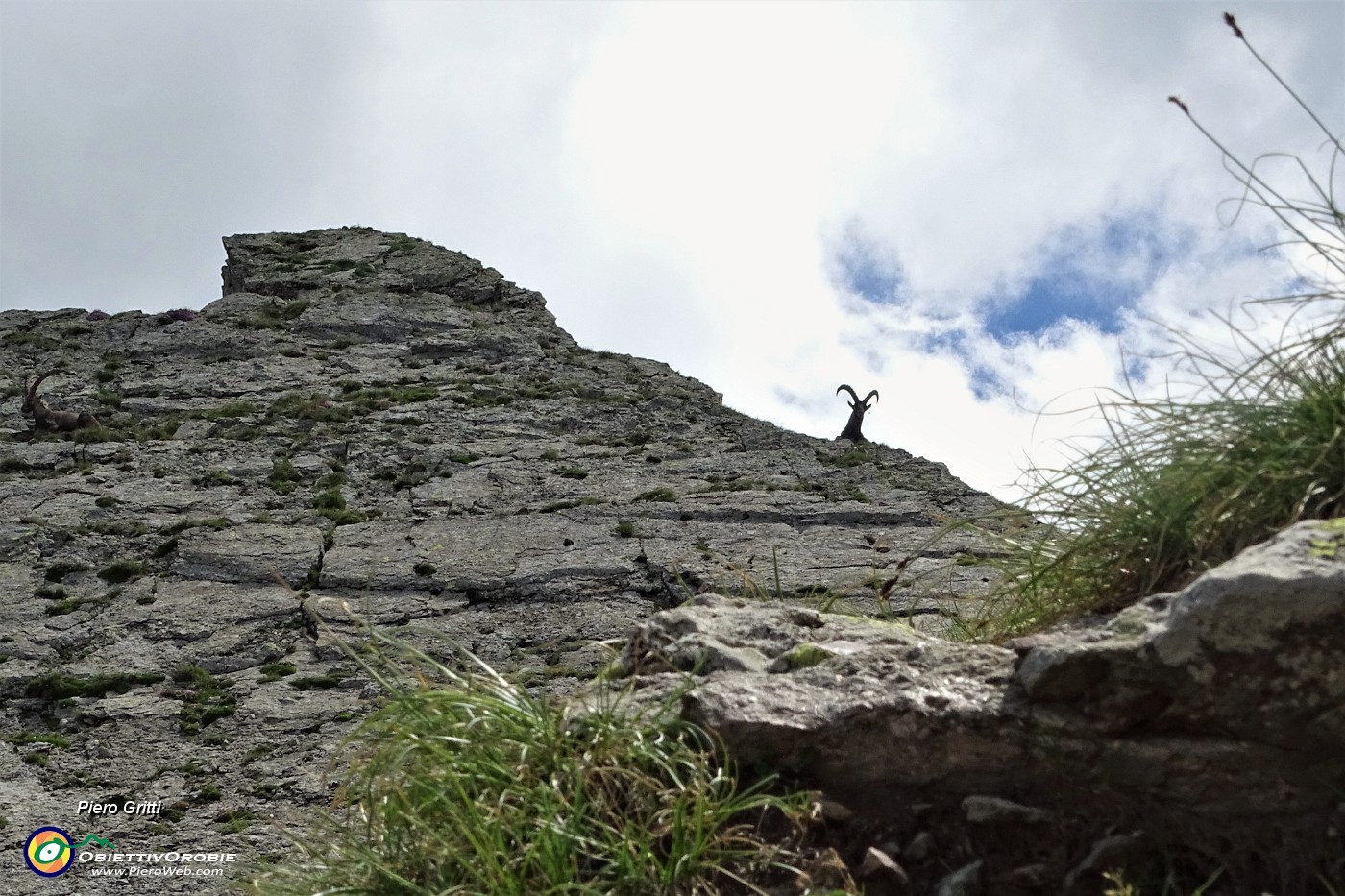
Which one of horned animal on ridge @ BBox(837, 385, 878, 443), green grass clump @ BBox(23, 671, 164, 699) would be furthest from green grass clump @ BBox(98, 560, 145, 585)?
horned animal on ridge @ BBox(837, 385, 878, 443)

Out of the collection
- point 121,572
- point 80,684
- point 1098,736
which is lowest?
point 80,684

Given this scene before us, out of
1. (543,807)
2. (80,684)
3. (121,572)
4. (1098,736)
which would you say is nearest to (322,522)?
(121,572)

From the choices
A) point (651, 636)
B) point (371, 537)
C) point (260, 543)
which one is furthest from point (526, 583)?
point (651, 636)

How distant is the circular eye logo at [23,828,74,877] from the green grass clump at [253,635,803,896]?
5.66 m

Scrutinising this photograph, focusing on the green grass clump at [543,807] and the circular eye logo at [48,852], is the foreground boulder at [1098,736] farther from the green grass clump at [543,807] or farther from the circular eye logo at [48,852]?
the circular eye logo at [48,852]

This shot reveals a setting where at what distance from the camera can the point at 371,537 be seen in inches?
469

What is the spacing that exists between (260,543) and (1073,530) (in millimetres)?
10310

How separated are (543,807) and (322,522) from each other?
34.9 feet

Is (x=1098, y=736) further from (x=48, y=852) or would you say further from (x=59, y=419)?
(x=59, y=419)

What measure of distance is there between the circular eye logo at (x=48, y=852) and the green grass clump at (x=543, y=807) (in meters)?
5.66

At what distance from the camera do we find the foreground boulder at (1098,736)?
2076 millimetres

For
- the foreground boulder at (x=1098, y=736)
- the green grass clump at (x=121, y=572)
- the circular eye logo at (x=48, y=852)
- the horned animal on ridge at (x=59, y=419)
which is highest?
the horned animal on ridge at (x=59, y=419)

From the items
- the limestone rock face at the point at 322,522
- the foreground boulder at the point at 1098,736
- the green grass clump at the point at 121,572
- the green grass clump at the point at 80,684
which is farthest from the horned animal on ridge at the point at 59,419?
the foreground boulder at the point at 1098,736

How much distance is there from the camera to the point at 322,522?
12352 mm
